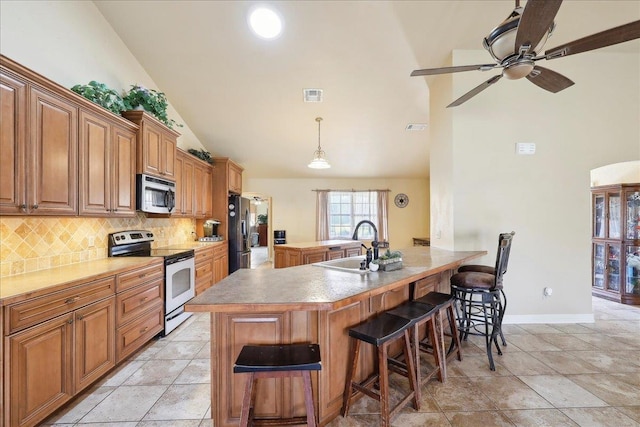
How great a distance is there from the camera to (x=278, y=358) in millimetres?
1402

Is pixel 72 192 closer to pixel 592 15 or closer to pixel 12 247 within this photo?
pixel 12 247

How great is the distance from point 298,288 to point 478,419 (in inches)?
55.8

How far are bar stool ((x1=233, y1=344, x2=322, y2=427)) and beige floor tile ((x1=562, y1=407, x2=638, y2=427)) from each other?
173 centimetres

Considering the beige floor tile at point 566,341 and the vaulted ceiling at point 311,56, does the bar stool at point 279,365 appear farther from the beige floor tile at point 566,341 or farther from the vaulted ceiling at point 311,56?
the vaulted ceiling at point 311,56

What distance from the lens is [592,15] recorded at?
2.81 metres

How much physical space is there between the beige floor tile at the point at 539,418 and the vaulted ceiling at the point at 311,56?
3.05 meters

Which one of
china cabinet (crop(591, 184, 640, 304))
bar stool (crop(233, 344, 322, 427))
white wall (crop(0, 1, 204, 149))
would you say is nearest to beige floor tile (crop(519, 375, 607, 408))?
bar stool (crop(233, 344, 322, 427))

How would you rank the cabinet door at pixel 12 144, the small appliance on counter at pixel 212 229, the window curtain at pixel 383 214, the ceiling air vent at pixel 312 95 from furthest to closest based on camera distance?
the window curtain at pixel 383 214, the small appliance on counter at pixel 212 229, the ceiling air vent at pixel 312 95, the cabinet door at pixel 12 144

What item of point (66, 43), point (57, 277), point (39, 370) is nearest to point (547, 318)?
point (39, 370)

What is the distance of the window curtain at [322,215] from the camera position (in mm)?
7668

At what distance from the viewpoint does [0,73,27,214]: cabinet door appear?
1.72 metres

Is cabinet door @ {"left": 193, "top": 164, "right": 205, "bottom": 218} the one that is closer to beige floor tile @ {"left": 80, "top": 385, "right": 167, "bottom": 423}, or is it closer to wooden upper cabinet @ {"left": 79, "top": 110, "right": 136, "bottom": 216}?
wooden upper cabinet @ {"left": 79, "top": 110, "right": 136, "bottom": 216}

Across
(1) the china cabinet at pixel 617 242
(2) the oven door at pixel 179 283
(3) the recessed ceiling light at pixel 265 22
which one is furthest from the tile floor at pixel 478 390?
(3) the recessed ceiling light at pixel 265 22

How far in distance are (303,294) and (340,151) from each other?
15.8 ft
